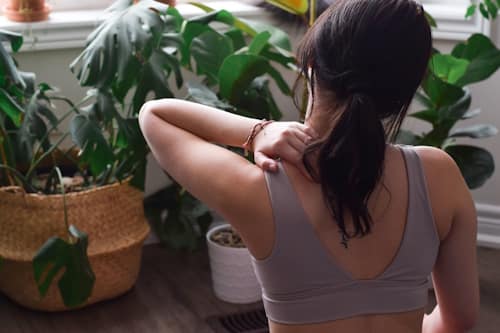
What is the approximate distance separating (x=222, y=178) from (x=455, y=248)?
0.36 m

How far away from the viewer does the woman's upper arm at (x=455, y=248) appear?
1184 mm

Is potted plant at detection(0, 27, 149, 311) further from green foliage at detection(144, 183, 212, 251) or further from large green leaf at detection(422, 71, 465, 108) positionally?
large green leaf at detection(422, 71, 465, 108)

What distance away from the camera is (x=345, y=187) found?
1.13 meters

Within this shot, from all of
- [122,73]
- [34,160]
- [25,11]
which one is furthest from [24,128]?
[25,11]

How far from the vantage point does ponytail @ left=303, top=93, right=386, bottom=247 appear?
1.10 metres

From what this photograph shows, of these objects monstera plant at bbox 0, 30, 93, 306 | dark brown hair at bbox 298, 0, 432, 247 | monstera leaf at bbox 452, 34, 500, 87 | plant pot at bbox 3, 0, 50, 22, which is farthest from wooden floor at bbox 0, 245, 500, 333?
dark brown hair at bbox 298, 0, 432, 247

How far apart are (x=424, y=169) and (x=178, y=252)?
199cm

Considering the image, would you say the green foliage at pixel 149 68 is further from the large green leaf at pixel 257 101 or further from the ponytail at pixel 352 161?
the ponytail at pixel 352 161

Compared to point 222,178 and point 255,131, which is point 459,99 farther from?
point 222,178

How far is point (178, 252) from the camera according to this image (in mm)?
3082

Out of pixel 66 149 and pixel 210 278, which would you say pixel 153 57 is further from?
pixel 210 278

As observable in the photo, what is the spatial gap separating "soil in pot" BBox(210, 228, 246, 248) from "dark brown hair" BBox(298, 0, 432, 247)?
1.56 metres

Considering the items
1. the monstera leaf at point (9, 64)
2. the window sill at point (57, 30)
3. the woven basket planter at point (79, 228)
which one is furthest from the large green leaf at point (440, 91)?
the monstera leaf at point (9, 64)

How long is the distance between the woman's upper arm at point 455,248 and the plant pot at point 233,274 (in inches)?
52.9
